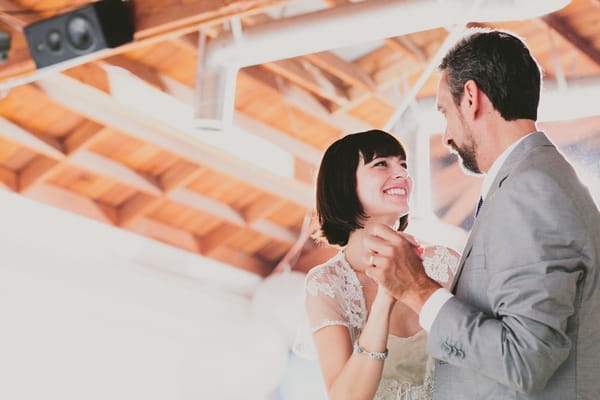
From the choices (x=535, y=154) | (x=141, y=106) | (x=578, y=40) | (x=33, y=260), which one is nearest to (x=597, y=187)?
(x=578, y=40)

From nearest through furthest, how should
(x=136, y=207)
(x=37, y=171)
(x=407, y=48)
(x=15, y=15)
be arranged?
(x=15, y=15) → (x=407, y=48) → (x=37, y=171) → (x=136, y=207)

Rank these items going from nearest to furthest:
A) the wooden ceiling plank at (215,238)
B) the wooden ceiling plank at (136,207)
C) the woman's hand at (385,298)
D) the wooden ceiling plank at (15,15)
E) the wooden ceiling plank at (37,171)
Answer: the woman's hand at (385,298) → the wooden ceiling plank at (15,15) → the wooden ceiling plank at (37,171) → the wooden ceiling plank at (136,207) → the wooden ceiling plank at (215,238)

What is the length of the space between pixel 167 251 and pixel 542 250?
5405mm

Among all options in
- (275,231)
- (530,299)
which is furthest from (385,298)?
(275,231)

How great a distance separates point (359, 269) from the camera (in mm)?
2152

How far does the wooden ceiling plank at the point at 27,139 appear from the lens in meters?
5.36

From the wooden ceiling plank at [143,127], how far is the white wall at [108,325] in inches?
32.2

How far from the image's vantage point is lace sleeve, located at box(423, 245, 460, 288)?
2223mm

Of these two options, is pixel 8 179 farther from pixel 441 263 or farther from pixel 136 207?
pixel 441 263

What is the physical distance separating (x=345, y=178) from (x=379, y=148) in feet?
0.36

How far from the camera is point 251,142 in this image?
4945 millimetres

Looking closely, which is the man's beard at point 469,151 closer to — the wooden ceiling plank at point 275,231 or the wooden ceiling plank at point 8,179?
the wooden ceiling plank at point 8,179

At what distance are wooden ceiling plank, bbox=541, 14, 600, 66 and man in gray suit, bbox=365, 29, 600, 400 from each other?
3293mm

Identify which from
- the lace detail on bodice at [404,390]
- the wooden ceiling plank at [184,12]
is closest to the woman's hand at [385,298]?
the lace detail on bodice at [404,390]
